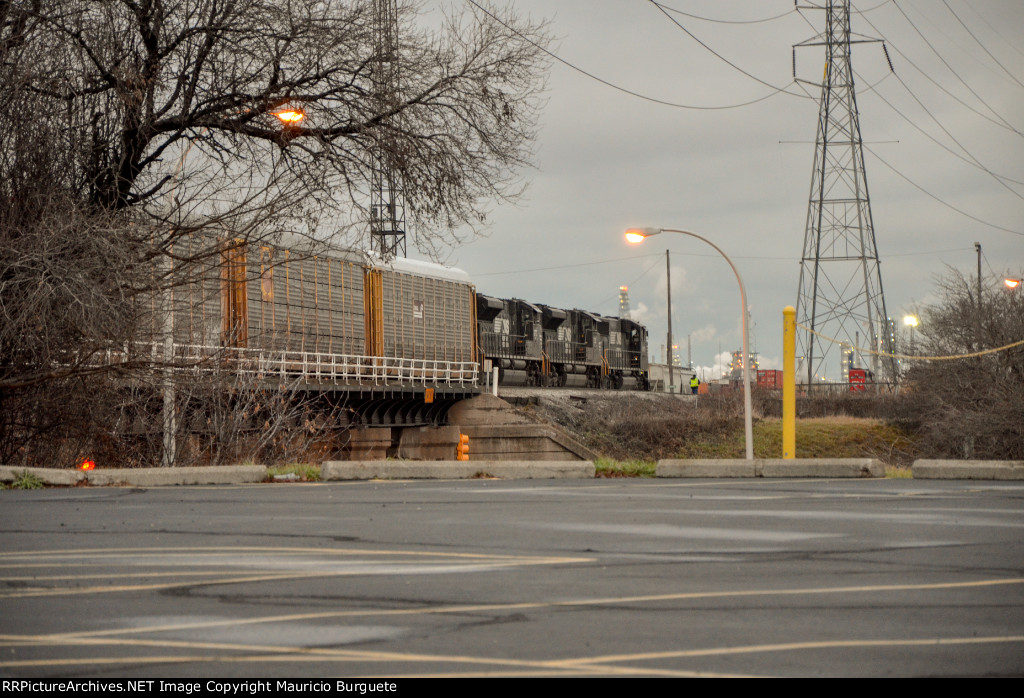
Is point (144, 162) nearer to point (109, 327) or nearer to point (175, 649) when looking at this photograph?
point (109, 327)


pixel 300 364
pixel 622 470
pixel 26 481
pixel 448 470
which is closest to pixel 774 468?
pixel 622 470

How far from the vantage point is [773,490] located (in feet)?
47.1

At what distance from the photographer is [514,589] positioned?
271 inches

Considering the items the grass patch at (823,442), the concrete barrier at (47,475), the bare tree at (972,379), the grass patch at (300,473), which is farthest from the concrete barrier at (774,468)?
the grass patch at (823,442)

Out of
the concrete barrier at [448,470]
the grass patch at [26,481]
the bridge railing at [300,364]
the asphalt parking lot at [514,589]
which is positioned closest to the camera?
the asphalt parking lot at [514,589]

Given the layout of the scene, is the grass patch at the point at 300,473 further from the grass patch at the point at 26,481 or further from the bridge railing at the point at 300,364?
the grass patch at the point at 26,481

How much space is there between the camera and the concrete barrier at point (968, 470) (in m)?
16.0

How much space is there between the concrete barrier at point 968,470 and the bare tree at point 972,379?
21.7 metres

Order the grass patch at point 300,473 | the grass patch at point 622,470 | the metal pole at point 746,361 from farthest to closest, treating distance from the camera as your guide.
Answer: the metal pole at point 746,361
the grass patch at point 622,470
the grass patch at point 300,473

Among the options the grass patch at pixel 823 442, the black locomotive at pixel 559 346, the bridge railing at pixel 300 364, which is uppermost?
the black locomotive at pixel 559 346

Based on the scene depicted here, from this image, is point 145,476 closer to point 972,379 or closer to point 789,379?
point 789,379

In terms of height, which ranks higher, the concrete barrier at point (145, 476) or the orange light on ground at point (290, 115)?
the orange light on ground at point (290, 115)

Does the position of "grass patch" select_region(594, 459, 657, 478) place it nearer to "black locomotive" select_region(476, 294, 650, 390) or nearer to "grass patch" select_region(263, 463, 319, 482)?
"grass patch" select_region(263, 463, 319, 482)
